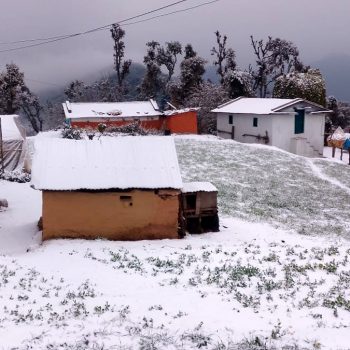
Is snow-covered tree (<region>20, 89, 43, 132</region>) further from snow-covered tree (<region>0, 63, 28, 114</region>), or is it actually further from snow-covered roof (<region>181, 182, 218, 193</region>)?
snow-covered roof (<region>181, 182, 218, 193</region>)

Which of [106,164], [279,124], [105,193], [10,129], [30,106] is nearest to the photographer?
[105,193]

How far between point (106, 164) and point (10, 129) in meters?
13.4

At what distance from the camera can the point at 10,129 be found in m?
26.8

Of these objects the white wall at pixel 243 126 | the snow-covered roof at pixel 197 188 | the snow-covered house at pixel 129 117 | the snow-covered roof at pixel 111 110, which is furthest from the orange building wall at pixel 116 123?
the snow-covered roof at pixel 197 188

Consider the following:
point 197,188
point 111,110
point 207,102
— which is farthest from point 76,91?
point 197,188

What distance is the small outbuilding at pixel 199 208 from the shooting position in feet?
53.4

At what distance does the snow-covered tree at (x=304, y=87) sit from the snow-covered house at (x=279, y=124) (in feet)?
19.0

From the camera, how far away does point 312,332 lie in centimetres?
734

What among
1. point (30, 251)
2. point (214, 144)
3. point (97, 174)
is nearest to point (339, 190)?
point (214, 144)

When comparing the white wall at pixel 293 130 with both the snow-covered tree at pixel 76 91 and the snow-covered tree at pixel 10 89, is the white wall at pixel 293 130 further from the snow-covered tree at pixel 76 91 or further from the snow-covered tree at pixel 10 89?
the snow-covered tree at pixel 76 91

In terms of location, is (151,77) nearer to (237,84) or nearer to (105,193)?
(237,84)

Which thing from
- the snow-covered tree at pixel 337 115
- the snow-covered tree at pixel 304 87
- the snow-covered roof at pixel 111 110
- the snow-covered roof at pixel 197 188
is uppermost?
the snow-covered tree at pixel 304 87

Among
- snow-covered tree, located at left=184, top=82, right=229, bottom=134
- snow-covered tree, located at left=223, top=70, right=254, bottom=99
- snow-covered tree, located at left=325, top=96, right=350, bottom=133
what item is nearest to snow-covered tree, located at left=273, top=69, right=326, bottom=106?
snow-covered tree, located at left=223, top=70, right=254, bottom=99

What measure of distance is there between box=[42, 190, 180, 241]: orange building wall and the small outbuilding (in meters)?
0.78
